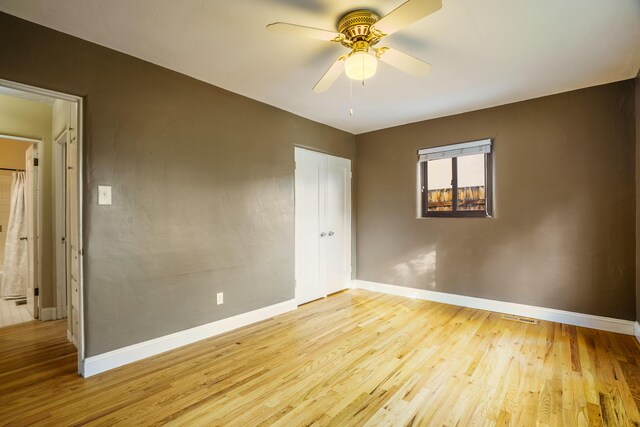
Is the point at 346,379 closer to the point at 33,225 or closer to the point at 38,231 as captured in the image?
the point at 38,231

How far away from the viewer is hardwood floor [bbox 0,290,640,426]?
5.85 feet

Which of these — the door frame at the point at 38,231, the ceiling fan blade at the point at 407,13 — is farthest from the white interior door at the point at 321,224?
Result: the door frame at the point at 38,231

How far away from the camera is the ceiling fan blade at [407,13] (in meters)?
1.50

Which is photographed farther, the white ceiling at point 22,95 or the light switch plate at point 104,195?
the white ceiling at point 22,95

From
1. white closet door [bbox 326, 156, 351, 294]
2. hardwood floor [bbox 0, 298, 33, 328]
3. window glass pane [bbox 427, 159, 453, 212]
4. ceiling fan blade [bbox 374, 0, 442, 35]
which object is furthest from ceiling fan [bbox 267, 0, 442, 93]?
hardwood floor [bbox 0, 298, 33, 328]

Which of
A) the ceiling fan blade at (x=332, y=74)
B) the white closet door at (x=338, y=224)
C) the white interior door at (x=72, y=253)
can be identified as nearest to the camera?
the ceiling fan blade at (x=332, y=74)

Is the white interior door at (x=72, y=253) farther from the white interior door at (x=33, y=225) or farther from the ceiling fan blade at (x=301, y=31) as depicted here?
the ceiling fan blade at (x=301, y=31)

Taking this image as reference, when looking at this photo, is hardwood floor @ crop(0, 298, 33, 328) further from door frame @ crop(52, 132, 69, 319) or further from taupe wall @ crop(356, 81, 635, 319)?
taupe wall @ crop(356, 81, 635, 319)

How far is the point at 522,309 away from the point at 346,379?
2.52 m

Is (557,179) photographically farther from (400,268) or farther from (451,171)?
(400,268)

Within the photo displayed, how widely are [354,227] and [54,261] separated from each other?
156 inches

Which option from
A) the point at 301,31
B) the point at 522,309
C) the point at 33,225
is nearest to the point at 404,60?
the point at 301,31

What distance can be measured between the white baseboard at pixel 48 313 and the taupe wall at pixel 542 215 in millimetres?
4365

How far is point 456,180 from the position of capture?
4.00 metres
